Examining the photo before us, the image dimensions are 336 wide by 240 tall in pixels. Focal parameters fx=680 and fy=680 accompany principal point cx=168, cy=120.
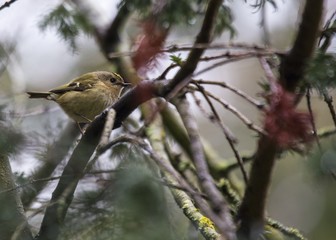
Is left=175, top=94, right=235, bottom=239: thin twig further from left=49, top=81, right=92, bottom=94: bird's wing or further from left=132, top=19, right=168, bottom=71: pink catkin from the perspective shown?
left=49, top=81, right=92, bottom=94: bird's wing

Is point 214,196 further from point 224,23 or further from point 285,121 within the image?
point 224,23

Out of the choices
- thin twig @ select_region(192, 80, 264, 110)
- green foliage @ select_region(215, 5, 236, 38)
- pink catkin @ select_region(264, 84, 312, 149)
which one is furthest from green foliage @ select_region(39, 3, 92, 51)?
pink catkin @ select_region(264, 84, 312, 149)

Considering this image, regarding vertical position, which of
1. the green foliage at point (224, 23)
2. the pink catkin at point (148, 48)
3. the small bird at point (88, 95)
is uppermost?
the pink catkin at point (148, 48)

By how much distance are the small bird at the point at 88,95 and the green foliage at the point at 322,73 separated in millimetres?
2268

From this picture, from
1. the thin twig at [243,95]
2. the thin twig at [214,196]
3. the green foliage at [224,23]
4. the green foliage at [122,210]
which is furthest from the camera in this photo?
the green foliage at [224,23]

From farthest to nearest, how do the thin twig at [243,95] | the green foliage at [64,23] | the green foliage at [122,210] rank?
1. the green foliage at [64,23]
2. the thin twig at [243,95]
3. the green foliage at [122,210]

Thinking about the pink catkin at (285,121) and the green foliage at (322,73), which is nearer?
the pink catkin at (285,121)

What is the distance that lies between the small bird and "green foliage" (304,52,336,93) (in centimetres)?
227

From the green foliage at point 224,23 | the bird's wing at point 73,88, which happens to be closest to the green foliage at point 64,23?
the green foliage at point 224,23

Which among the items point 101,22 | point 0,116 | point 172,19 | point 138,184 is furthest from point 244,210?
point 101,22

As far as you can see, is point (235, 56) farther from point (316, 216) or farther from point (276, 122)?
point (316, 216)

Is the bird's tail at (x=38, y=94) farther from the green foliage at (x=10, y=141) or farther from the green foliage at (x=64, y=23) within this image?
the green foliage at (x=10, y=141)

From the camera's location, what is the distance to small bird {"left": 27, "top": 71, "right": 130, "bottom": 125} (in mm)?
4047

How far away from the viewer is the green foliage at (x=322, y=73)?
1.73m
